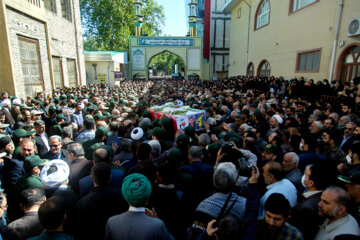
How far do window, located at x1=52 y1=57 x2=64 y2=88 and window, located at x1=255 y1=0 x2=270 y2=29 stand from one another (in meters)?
14.8

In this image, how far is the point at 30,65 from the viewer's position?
34.7 ft

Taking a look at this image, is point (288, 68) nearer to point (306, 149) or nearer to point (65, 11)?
point (306, 149)

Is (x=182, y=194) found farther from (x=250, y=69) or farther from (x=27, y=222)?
(x=250, y=69)

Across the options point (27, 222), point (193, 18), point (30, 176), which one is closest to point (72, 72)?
point (30, 176)

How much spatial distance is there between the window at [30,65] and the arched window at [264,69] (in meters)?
14.9

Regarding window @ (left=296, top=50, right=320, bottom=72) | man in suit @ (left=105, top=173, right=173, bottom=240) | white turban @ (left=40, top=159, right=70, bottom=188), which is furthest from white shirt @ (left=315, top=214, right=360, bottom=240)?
window @ (left=296, top=50, right=320, bottom=72)

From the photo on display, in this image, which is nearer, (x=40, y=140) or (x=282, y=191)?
(x=282, y=191)

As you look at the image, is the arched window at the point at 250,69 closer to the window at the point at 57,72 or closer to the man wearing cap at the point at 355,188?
the window at the point at 57,72

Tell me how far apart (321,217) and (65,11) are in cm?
1887

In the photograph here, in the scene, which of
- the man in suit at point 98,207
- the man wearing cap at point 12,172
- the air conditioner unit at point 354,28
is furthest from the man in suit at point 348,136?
the air conditioner unit at point 354,28

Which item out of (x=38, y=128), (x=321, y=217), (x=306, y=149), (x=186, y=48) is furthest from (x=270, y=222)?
(x=186, y=48)

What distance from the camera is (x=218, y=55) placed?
→ 95.7 feet

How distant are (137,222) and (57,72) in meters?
14.7

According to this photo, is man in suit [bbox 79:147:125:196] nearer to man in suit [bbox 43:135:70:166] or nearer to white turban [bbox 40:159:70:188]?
white turban [bbox 40:159:70:188]
